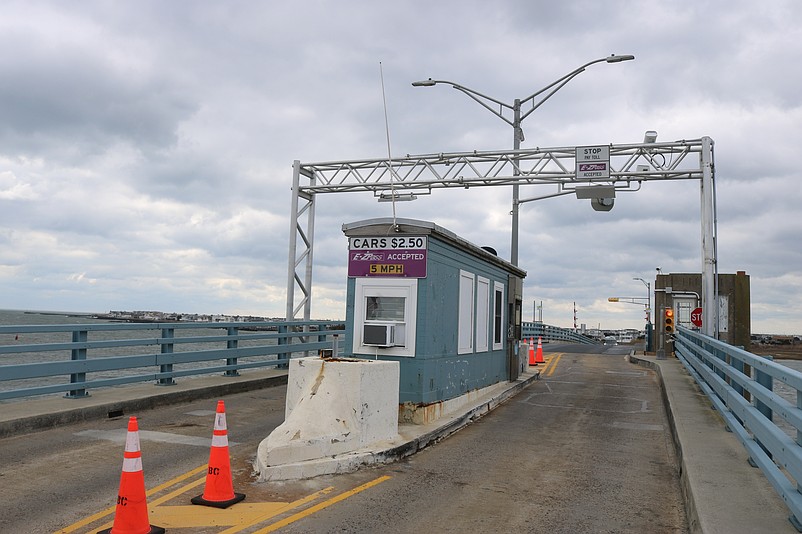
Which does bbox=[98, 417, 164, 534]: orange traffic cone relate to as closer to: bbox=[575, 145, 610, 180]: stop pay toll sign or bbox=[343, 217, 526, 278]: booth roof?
bbox=[343, 217, 526, 278]: booth roof

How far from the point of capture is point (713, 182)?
61.1 feet

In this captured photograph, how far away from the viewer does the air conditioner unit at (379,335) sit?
980cm

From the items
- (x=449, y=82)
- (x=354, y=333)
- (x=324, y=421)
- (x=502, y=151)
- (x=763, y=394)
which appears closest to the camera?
(x=763, y=394)

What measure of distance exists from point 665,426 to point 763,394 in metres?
5.88

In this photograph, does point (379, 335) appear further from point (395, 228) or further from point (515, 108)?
point (515, 108)

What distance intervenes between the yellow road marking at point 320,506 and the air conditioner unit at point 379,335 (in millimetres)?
2691

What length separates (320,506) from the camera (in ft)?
20.5

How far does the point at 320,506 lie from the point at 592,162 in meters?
15.4

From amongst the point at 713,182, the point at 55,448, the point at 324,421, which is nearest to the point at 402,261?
the point at 324,421

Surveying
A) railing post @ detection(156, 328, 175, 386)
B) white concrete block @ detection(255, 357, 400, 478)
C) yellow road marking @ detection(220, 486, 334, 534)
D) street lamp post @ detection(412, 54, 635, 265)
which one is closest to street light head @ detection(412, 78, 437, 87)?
street lamp post @ detection(412, 54, 635, 265)

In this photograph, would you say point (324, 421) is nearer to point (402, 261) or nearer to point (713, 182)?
point (402, 261)

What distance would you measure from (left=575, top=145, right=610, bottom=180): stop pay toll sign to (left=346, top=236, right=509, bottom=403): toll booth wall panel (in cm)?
765

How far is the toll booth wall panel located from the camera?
9969mm

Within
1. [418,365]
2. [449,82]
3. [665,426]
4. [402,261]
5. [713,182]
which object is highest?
[449,82]
